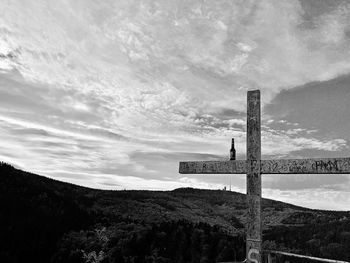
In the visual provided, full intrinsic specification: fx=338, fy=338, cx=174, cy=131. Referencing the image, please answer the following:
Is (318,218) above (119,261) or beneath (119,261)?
above

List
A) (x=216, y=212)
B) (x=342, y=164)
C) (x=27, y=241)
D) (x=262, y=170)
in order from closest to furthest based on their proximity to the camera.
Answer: (x=342, y=164), (x=262, y=170), (x=27, y=241), (x=216, y=212)

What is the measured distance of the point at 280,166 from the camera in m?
7.01

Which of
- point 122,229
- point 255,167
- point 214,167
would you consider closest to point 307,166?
point 255,167

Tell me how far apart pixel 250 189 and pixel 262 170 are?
488mm

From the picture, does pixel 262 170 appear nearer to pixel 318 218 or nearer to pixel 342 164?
pixel 342 164

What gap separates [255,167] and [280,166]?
0.57 m

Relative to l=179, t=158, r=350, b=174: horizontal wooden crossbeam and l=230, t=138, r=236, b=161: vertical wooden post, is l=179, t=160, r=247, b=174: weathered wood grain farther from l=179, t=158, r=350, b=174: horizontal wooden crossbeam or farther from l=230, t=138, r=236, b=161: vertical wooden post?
l=230, t=138, r=236, b=161: vertical wooden post

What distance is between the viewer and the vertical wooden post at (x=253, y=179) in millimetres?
7074

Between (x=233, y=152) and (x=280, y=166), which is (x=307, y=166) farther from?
(x=233, y=152)

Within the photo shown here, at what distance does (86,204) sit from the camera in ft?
348

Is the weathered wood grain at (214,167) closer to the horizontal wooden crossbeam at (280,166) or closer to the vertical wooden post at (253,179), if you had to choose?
the horizontal wooden crossbeam at (280,166)

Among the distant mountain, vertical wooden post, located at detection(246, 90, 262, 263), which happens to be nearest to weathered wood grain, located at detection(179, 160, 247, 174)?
vertical wooden post, located at detection(246, 90, 262, 263)

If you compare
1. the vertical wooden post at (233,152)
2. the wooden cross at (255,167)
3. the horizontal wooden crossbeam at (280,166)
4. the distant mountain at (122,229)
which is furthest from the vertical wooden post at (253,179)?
the distant mountain at (122,229)

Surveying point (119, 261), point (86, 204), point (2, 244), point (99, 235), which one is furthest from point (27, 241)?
point (86, 204)
